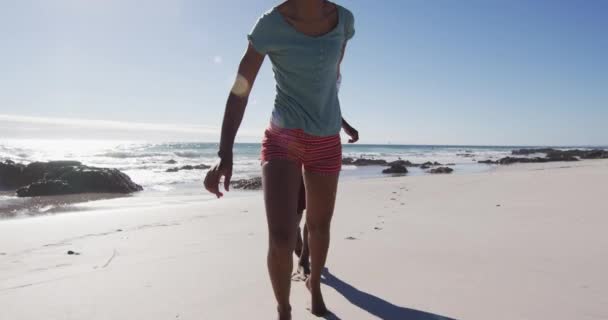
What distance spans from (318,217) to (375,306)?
702 mm

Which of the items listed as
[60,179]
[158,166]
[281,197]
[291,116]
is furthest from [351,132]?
[158,166]

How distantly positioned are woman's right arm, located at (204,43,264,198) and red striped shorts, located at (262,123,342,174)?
0.68 ft

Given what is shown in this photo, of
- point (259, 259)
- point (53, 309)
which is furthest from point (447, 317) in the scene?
point (53, 309)

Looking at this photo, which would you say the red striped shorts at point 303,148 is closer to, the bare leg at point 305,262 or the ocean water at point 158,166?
the bare leg at point 305,262

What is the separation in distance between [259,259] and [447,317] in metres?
1.78

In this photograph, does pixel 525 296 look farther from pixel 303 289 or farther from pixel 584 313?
pixel 303 289

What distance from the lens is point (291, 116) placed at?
2.10m

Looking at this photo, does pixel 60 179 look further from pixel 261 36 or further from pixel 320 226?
pixel 261 36

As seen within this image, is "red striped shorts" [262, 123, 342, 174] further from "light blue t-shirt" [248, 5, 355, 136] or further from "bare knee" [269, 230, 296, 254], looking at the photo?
"bare knee" [269, 230, 296, 254]

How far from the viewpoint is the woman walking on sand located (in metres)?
1.98

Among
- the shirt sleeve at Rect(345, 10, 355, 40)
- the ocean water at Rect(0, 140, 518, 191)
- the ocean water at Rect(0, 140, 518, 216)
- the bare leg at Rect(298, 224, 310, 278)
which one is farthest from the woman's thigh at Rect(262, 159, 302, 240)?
the ocean water at Rect(0, 140, 518, 191)

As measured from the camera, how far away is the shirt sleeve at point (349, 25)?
91.2 inches

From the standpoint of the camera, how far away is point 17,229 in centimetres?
518

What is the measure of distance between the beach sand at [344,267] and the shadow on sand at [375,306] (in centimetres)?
1
